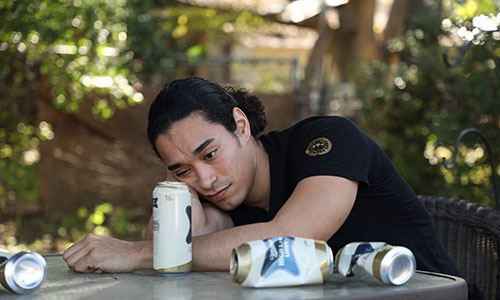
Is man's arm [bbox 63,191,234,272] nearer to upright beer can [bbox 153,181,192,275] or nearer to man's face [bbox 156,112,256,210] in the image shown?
upright beer can [bbox 153,181,192,275]

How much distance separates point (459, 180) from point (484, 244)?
6.86 feet

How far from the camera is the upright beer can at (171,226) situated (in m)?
1.46

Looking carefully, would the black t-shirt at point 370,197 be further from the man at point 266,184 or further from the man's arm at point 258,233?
the man's arm at point 258,233

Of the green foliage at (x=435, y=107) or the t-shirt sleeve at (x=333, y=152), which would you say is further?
the green foliage at (x=435, y=107)

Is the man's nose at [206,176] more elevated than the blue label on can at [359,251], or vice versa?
the man's nose at [206,176]

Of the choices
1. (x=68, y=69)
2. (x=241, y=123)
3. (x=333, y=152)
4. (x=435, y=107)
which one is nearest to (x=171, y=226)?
(x=333, y=152)

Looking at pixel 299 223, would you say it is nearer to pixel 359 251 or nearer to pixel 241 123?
pixel 359 251

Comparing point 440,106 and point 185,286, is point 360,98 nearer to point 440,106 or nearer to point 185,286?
point 440,106

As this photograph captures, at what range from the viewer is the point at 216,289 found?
137cm

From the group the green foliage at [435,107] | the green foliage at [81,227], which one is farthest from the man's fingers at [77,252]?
the green foliage at [81,227]

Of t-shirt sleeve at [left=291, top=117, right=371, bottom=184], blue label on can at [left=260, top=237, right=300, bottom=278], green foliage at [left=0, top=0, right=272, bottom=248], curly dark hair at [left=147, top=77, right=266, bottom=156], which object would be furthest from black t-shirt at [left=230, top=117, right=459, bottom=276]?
green foliage at [left=0, top=0, right=272, bottom=248]

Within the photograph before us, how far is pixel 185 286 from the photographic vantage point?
4.60ft

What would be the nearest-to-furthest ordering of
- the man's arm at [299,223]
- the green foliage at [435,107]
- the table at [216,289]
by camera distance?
the table at [216,289] < the man's arm at [299,223] < the green foliage at [435,107]

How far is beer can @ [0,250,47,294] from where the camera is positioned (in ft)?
4.37
